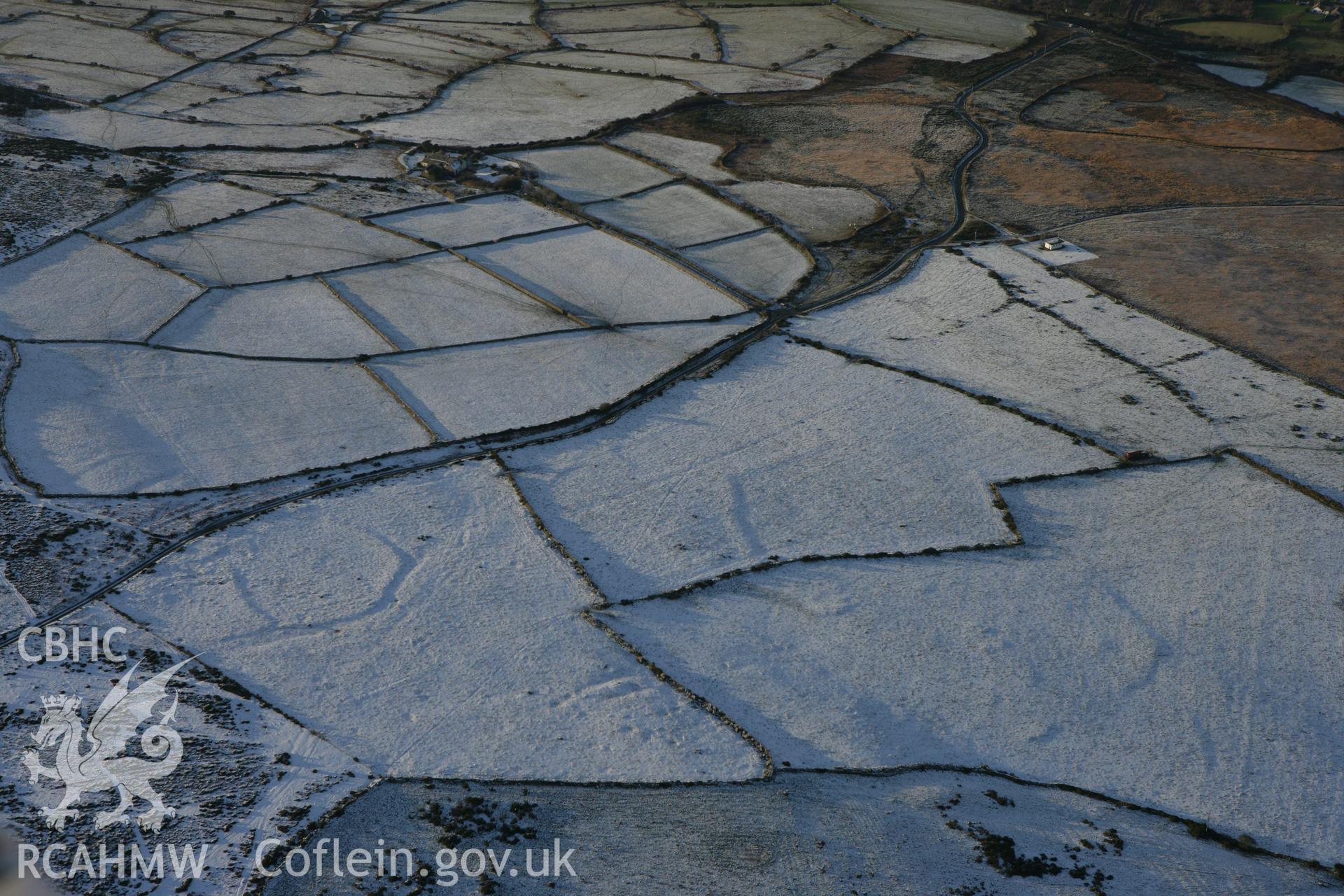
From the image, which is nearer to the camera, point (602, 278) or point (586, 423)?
point (586, 423)

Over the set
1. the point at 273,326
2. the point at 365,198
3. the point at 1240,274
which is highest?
the point at 1240,274

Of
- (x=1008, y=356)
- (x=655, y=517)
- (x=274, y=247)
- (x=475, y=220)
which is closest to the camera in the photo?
(x=655, y=517)

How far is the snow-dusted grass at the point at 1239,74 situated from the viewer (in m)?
23.6

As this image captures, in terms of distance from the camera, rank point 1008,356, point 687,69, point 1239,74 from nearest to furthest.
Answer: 1. point 1008,356
2. point 687,69
3. point 1239,74

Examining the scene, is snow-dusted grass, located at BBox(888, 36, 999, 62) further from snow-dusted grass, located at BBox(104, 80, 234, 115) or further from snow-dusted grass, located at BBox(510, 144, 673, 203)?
snow-dusted grass, located at BBox(104, 80, 234, 115)

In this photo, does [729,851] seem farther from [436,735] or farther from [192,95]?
[192,95]

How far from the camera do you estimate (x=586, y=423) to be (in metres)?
10.6

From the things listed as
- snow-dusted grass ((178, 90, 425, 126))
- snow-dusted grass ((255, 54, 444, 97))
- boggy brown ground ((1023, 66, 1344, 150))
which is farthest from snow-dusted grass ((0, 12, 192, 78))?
boggy brown ground ((1023, 66, 1344, 150))

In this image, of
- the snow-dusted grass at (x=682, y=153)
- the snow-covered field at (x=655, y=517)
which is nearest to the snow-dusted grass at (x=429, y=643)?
the snow-covered field at (x=655, y=517)

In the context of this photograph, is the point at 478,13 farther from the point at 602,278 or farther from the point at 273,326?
the point at 273,326

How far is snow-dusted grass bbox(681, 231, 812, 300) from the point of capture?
13.8 meters

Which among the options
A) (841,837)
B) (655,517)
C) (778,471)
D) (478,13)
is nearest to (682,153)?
(778,471)

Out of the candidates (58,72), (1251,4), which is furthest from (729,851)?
(1251,4)

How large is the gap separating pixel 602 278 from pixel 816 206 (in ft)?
15.1
